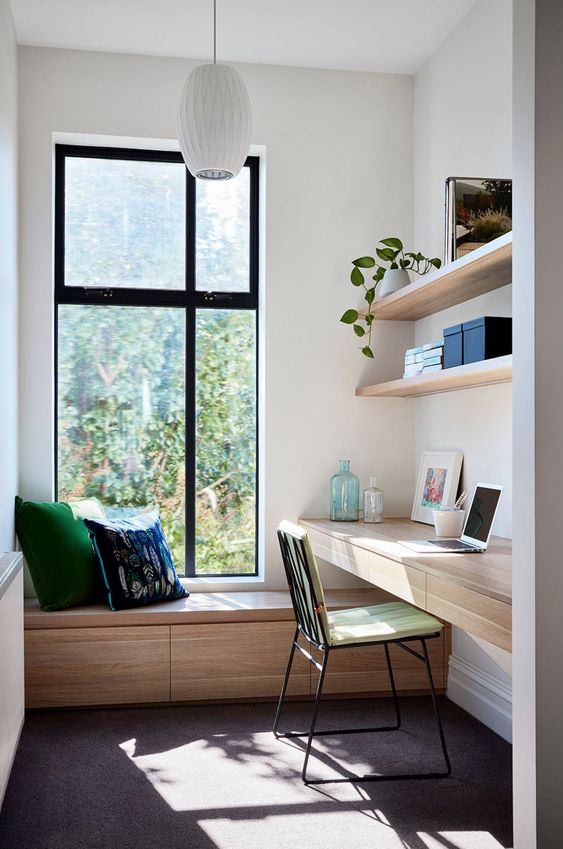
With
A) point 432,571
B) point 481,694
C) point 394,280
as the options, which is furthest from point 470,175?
point 481,694

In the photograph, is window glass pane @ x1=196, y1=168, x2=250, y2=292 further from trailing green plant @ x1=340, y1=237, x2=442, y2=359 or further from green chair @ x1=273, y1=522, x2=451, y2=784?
green chair @ x1=273, y1=522, x2=451, y2=784

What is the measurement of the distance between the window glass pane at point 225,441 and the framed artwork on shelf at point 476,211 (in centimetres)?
145

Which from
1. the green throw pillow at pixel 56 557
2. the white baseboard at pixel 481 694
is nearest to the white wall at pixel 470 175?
the white baseboard at pixel 481 694

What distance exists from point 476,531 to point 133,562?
58.7 inches

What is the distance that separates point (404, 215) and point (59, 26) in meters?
1.84

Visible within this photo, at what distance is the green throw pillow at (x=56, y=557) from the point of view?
360 cm

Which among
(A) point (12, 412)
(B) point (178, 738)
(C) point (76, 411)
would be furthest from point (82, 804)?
(C) point (76, 411)

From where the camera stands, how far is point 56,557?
11.9 feet

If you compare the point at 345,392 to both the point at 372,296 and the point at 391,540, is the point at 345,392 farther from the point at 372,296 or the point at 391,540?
the point at 391,540

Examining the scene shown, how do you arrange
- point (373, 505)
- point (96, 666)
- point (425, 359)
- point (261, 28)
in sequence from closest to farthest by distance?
point (425, 359) → point (96, 666) → point (261, 28) → point (373, 505)

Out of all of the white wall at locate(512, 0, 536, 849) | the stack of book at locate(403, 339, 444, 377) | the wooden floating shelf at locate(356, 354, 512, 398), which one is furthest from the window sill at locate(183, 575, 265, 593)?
the white wall at locate(512, 0, 536, 849)

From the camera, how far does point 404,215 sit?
168 inches

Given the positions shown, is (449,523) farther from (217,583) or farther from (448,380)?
(217,583)

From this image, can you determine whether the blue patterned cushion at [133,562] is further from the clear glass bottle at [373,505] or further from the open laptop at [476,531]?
the open laptop at [476,531]
